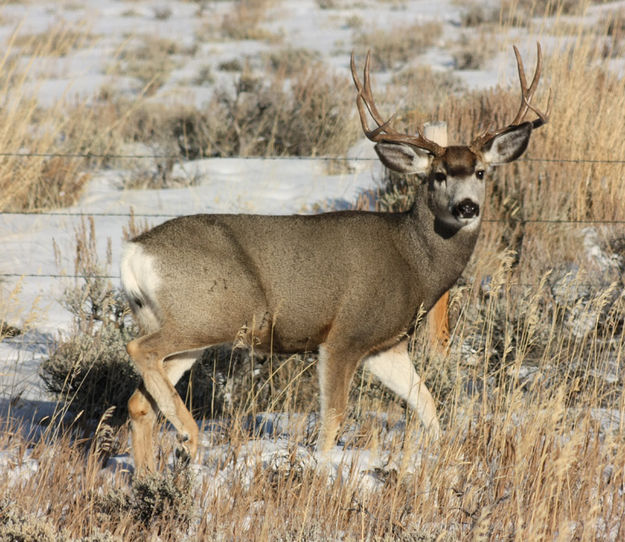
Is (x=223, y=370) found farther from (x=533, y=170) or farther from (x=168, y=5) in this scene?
(x=168, y=5)

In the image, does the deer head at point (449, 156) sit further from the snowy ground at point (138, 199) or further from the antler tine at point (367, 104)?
the snowy ground at point (138, 199)

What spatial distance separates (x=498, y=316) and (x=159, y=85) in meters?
11.2

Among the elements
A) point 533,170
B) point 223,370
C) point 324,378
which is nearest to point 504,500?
point 324,378

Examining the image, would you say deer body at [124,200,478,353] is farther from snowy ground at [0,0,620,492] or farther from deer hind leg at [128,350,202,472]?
snowy ground at [0,0,620,492]

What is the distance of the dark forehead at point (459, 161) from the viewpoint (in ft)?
14.6

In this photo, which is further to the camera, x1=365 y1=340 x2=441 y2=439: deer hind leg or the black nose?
x1=365 y1=340 x2=441 y2=439: deer hind leg

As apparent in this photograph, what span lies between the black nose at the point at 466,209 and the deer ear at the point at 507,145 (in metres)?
0.53

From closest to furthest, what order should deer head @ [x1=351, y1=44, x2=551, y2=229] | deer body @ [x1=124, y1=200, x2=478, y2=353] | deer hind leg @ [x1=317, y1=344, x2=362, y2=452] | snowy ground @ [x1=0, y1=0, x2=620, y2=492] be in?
deer body @ [x1=124, y1=200, x2=478, y2=353] < deer hind leg @ [x1=317, y1=344, x2=362, y2=452] < deer head @ [x1=351, y1=44, x2=551, y2=229] < snowy ground @ [x1=0, y1=0, x2=620, y2=492]

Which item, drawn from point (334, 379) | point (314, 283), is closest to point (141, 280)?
point (314, 283)

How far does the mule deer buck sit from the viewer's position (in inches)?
157

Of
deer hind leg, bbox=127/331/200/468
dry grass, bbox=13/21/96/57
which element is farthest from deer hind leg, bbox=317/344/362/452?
dry grass, bbox=13/21/96/57

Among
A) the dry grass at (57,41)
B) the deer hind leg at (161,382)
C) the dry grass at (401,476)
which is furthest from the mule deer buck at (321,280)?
the dry grass at (57,41)

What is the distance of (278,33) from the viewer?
838 inches

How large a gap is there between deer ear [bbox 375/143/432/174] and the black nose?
454 millimetres
